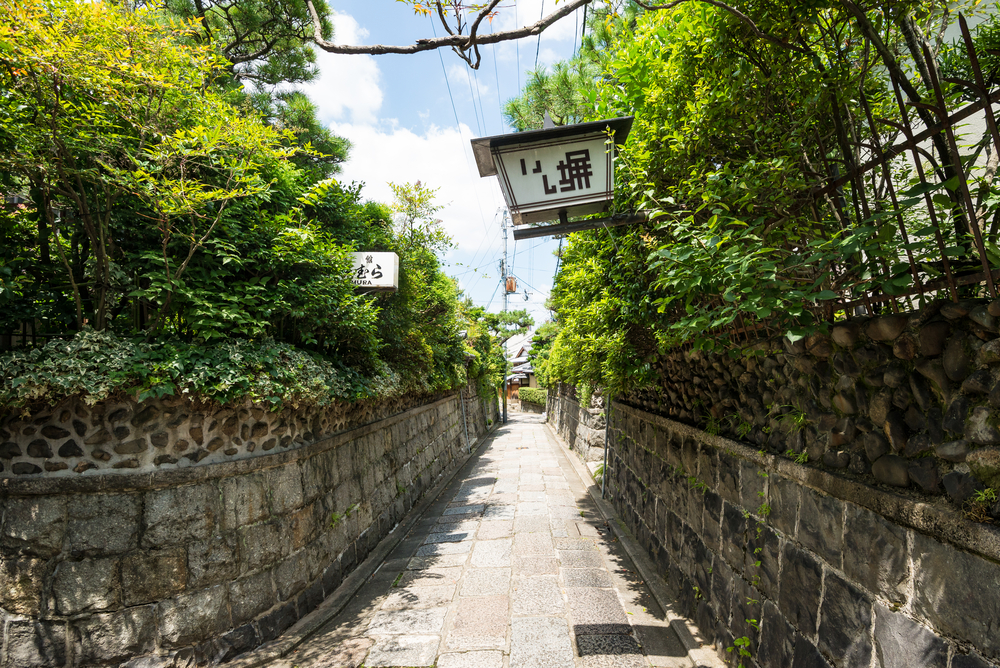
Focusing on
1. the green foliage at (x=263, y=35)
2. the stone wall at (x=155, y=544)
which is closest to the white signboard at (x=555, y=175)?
the stone wall at (x=155, y=544)

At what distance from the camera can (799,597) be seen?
2689 mm

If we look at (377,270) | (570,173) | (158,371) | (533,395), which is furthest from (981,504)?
(533,395)

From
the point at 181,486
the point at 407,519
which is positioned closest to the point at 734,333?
the point at 181,486

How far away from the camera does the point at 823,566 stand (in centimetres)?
249

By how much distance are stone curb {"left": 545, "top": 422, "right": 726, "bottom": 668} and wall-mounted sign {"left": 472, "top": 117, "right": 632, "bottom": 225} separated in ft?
11.9

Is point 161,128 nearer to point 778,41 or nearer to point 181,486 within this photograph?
point 181,486

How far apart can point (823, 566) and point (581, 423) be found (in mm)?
11277

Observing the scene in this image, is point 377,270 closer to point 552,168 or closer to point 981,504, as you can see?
point 552,168

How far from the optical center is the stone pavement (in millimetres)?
3971

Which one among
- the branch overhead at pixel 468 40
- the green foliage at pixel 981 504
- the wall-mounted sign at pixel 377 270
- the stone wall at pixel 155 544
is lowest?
the stone wall at pixel 155 544

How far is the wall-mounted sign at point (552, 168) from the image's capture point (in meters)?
3.52

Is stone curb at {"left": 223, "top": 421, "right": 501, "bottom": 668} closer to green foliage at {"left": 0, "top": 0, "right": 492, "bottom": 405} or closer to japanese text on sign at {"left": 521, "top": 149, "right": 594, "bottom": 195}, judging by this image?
green foliage at {"left": 0, "top": 0, "right": 492, "bottom": 405}

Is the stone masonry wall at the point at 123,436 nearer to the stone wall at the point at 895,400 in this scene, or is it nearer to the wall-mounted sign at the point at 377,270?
the wall-mounted sign at the point at 377,270

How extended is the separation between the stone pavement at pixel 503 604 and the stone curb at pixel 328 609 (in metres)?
0.08
